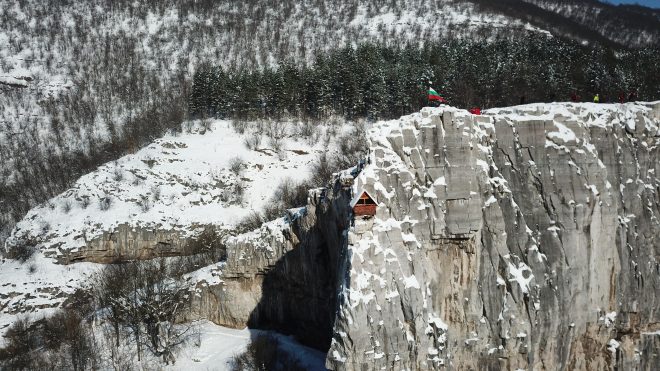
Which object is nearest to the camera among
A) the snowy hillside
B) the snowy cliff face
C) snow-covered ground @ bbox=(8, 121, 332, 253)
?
the snowy cliff face

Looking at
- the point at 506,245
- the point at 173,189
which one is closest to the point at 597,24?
the point at 173,189

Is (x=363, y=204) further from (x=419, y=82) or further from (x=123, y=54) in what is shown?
(x=123, y=54)

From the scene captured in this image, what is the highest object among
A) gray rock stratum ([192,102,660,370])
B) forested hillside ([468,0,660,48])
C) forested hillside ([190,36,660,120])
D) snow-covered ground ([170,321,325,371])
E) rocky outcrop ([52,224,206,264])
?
forested hillside ([468,0,660,48])

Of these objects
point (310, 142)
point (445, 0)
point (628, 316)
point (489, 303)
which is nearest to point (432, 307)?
point (489, 303)

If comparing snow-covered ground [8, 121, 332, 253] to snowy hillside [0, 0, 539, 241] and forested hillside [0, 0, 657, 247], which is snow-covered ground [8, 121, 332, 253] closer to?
forested hillside [0, 0, 657, 247]

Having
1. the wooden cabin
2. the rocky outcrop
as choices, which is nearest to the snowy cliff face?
the wooden cabin

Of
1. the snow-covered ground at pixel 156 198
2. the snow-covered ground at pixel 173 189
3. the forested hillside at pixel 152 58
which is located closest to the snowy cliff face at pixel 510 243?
the snow-covered ground at pixel 156 198

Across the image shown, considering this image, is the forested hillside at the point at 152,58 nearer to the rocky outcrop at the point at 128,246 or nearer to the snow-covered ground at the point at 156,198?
the snow-covered ground at the point at 156,198
